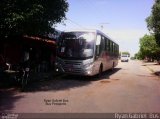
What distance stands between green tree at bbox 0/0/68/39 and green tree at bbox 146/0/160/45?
12.2 metres

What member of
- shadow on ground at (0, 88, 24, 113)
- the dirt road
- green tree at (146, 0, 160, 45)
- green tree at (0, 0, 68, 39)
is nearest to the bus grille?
green tree at (0, 0, 68, 39)

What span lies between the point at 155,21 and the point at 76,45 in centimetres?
949

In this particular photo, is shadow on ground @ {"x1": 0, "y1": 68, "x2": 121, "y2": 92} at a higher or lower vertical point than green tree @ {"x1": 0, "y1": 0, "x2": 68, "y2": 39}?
lower

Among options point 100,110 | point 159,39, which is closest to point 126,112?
point 100,110

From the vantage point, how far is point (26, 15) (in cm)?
1265

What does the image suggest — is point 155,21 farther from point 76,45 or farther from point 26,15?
point 26,15

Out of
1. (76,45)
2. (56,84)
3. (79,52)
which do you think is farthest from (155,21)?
(56,84)

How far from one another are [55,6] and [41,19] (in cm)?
122

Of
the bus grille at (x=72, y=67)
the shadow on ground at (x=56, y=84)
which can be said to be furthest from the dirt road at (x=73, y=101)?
the bus grille at (x=72, y=67)

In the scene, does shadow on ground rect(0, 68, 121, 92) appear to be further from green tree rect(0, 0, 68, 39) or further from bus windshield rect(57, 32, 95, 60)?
green tree rect(0, 0, 68, 39)

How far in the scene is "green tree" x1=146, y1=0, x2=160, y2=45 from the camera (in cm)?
2394

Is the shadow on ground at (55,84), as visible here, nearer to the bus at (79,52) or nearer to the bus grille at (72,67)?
the bus grille at (72,67)

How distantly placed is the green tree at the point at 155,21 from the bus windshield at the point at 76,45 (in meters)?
8.47

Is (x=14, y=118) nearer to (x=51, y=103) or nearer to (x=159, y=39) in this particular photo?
(x=51, y=103)
